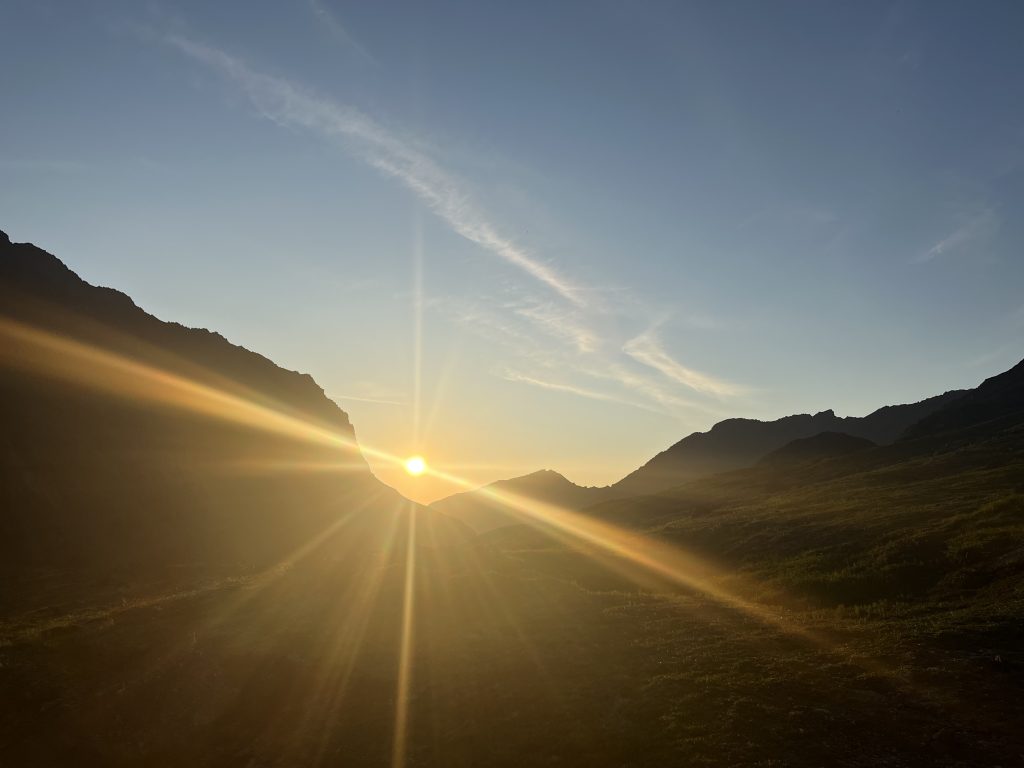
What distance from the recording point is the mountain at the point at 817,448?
155 m

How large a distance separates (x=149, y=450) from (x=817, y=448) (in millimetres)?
155982

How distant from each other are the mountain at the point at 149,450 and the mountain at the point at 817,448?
101 meters

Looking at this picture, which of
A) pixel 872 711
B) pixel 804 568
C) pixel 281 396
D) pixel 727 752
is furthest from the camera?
pixel 281 396

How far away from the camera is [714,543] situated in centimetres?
7062

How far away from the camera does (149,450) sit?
3063 inches

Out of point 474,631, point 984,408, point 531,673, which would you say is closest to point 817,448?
point 984,408

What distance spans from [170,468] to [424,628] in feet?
208

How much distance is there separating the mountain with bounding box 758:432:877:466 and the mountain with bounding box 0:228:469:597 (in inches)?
3966

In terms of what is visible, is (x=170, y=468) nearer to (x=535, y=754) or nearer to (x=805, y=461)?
(x=535, y=754)

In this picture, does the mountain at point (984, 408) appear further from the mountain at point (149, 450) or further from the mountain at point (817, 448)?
the mountain at point (149, 450)

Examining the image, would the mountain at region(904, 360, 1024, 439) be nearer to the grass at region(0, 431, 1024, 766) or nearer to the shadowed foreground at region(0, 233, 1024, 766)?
the shadowed foreground at region(0, 233, 1024, 766)

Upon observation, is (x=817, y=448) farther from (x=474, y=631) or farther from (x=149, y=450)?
(x=474, y=631)

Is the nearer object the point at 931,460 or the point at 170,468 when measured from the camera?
the point at 170,468

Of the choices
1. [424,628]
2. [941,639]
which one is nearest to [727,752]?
[941,639]
